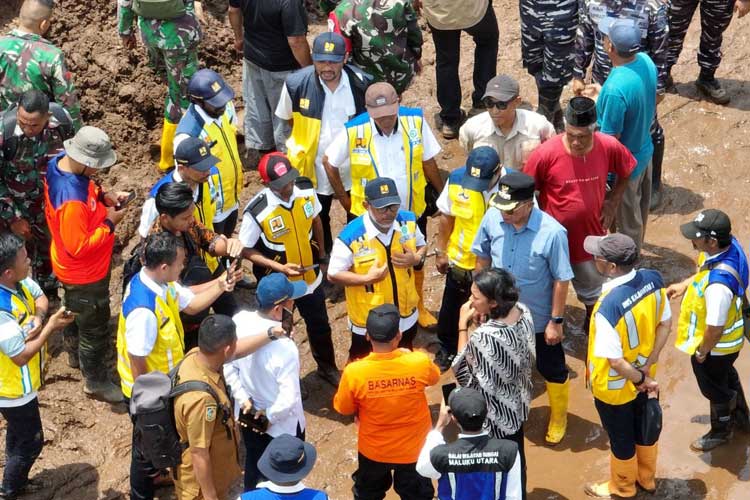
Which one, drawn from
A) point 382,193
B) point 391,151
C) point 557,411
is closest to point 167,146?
point 391,151

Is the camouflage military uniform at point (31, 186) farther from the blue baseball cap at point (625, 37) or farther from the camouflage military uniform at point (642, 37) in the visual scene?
the camouflage military uniform at point (642, 37)

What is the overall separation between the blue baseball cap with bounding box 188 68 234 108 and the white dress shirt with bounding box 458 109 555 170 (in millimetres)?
1794

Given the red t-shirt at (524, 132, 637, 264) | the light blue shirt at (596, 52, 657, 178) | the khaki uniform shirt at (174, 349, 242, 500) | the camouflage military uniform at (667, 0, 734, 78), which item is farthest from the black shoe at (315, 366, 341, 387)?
the camouflage military uniform at (667, 0, 734, 78)

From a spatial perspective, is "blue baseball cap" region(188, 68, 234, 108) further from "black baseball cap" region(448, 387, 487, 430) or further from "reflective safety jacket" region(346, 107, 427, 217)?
"black baseball cap" region(448, 387, 487, 430)

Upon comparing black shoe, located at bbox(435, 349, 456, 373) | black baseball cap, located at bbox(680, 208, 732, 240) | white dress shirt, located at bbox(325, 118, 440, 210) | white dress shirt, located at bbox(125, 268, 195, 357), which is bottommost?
black shoe, located at bbox(435, 349, 456, 373)

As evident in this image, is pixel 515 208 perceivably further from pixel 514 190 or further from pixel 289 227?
pixel 289 227

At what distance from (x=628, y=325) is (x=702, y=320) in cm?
77

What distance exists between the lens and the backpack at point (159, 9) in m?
8.23

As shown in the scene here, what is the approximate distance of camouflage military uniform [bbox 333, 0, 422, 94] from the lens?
8.28 meters

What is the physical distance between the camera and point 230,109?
25.1ft

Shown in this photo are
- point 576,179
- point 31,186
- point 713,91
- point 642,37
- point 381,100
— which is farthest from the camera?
point 713,91

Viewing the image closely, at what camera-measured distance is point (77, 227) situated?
656cm

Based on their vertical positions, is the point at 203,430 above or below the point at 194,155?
below

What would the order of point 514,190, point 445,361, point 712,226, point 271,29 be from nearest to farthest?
point 712,226
point 514,190
point 445,361
point 271,29
